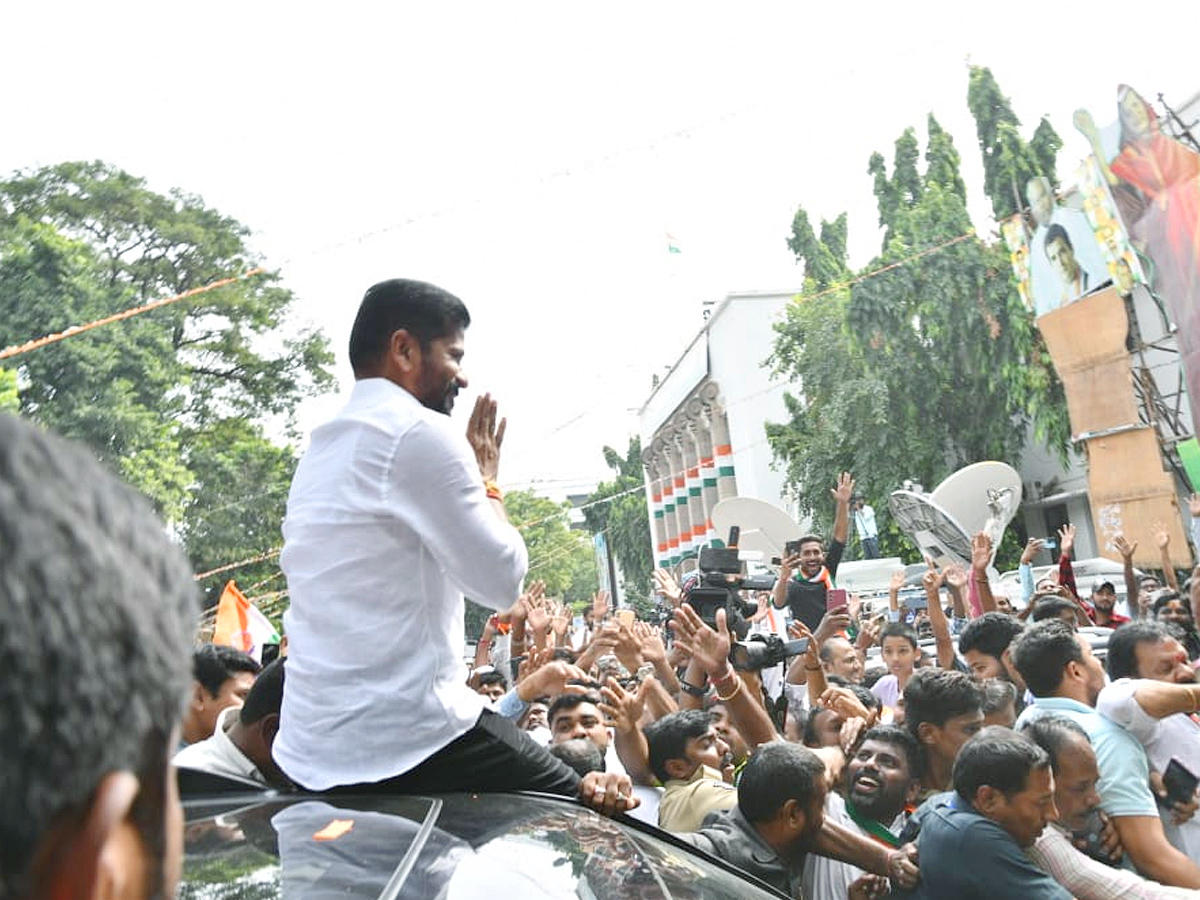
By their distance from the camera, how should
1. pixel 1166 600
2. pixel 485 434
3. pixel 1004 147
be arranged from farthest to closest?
pixel 1004 147 < pixel 1166 600 < pixel 485 434

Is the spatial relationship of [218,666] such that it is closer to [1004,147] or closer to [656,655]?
[656,655]

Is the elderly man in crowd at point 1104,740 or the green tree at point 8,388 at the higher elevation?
the green tree at point 8,388

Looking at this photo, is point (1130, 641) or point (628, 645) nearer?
point (1130, 641)

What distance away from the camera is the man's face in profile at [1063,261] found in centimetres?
2352

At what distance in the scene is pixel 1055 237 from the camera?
23875 millimetres

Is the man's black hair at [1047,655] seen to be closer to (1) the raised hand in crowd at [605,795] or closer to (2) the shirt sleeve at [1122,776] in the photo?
(2) the shirt sleeve at [1122,776]

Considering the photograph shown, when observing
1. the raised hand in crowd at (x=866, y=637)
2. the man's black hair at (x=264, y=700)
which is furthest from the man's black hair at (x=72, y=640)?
the raised hand in crowd at (x=866, y=637)

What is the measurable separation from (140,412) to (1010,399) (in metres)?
19.6

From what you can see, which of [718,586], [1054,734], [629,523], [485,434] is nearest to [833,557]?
[718,586]

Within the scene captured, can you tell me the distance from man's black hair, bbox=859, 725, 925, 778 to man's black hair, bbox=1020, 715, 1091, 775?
433mm

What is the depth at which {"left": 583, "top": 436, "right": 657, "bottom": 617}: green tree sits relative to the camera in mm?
70750

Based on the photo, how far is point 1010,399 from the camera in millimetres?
28453

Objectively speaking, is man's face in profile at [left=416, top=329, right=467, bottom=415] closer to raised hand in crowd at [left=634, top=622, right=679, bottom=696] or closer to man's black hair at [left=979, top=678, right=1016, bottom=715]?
man's black hair at [left=979, top=678, right=1016, bottom=715]

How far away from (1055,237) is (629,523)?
48.8 metres
